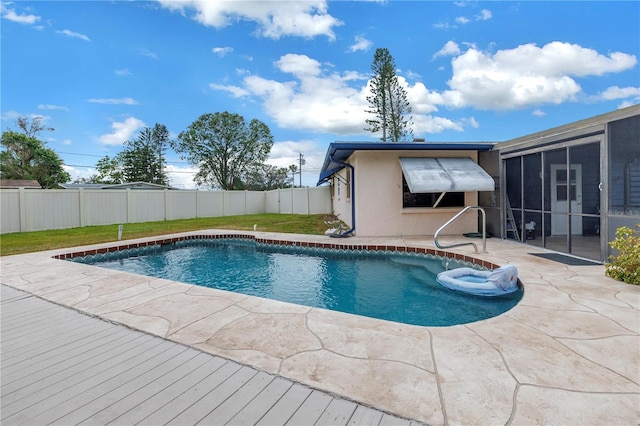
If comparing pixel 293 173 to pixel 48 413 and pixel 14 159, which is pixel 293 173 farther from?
pixel 48 413

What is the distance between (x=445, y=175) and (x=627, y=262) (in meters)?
5.88

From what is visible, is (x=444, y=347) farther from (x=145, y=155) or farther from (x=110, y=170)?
(x=110, y=170)

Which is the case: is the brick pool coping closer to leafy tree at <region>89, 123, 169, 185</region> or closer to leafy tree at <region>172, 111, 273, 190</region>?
leafy tree at <region>172, 111, 273, 190</region>

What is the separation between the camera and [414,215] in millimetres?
12250

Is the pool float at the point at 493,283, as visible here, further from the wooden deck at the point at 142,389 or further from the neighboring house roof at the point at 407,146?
the neighboring house roof at the point at 407,146

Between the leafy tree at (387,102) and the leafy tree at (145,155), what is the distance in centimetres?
3001

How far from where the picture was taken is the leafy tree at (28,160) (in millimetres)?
32531

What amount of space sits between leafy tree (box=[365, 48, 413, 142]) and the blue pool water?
68.6 feet

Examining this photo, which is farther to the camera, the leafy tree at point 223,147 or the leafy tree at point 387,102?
the leafy tree at point 223,147

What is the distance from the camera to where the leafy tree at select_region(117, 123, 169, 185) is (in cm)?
4119

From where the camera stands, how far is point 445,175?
430 inches

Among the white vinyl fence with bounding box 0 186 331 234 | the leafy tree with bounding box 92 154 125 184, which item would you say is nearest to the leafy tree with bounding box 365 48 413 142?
the white vinyl fence with bounding box 0 186 331 234

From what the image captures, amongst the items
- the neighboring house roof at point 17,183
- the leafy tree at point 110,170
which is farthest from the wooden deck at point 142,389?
the leafy tree at point 110,170

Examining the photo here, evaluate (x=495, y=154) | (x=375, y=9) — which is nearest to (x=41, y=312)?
(x=495, y=154)
